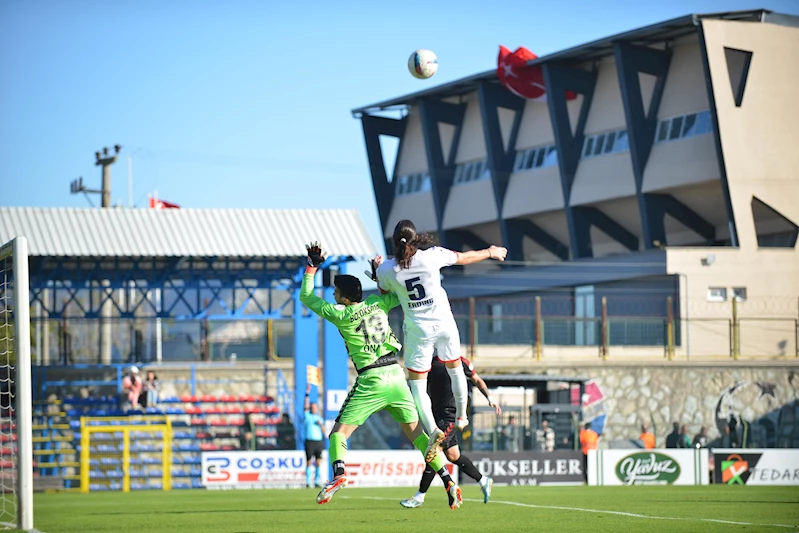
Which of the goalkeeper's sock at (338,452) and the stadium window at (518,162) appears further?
the stadium window at (518,162)

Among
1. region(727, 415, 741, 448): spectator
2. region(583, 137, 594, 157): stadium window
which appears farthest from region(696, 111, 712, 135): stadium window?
region(727, 415, 741, 448): spectator

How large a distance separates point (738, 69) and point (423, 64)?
2601cm

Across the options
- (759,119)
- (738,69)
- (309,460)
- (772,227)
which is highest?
(738,69)

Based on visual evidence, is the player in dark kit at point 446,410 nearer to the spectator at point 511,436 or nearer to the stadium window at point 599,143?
the spectator at point 511,436

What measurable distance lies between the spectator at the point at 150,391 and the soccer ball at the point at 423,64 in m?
14.8

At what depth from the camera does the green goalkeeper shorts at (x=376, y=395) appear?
434 inches

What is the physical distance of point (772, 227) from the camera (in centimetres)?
4631

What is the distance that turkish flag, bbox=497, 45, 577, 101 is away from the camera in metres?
51.2

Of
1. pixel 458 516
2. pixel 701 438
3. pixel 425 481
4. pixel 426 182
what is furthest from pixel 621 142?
pixel 458 516

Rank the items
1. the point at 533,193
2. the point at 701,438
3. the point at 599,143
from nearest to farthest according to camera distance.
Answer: the point at 701,438, the point at 599,143, the point at 533,193

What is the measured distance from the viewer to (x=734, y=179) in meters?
44.1

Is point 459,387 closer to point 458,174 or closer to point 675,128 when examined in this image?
point 675,128

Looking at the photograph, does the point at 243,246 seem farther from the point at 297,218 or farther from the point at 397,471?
the point at 397,471

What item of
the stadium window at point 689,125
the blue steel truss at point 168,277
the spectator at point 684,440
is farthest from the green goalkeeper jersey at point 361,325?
the stadium window at point 689,125
